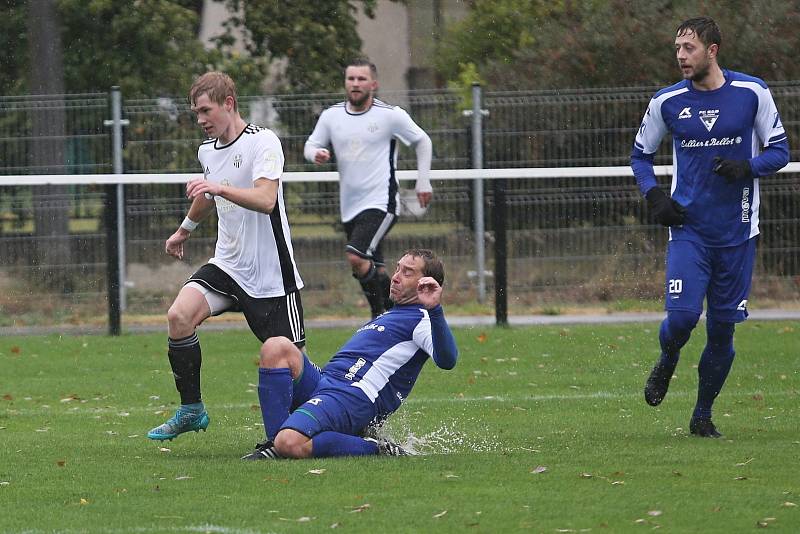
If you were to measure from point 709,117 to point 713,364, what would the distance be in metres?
1.37

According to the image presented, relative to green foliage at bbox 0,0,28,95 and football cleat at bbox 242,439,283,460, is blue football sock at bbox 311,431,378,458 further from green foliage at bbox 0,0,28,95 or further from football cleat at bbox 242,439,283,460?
green foliage at bbox 0,0,28,95

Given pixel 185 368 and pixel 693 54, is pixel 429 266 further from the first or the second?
pixel 693 54

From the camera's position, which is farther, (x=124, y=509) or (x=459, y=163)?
(x=459, y=163)

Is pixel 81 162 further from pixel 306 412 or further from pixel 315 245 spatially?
pixel 306 412

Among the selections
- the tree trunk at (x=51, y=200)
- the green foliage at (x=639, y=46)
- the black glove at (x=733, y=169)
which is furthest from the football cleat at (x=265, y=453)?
the green foliage at (x=639, y=46)

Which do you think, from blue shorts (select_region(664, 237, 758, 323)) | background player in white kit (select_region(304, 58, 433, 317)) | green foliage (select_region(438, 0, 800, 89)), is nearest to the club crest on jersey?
blue shorts (select_region(664, 237, 758, 323))

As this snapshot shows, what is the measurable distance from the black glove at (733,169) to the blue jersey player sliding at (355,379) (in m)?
1.63

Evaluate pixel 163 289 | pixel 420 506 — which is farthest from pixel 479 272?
pixel 420 506

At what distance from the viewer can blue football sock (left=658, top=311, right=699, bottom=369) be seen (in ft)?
26.3

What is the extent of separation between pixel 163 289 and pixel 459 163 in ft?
11.2

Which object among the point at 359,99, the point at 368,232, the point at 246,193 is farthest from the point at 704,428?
the point at 359,99

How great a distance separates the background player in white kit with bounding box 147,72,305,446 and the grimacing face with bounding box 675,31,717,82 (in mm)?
2168

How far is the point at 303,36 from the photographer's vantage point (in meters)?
26.0

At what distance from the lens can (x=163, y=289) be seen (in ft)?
51.8
